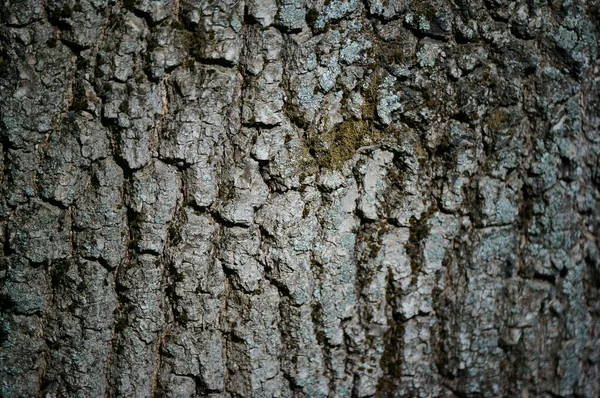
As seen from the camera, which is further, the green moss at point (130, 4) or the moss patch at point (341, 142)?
the moss patch at point (341, 142)

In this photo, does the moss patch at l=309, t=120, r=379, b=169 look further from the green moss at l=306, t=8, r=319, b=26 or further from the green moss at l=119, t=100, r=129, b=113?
the green moss at l=119, t=100, r=129, b=113

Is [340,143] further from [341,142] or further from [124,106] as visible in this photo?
[124,106]

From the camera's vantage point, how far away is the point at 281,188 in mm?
1525

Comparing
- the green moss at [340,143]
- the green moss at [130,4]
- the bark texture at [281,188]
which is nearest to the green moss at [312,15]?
the bark texture at [281,188]

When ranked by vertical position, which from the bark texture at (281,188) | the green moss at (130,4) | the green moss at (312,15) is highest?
the green moss at (312,15)

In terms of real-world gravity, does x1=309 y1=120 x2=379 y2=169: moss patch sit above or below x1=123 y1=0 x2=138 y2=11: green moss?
below

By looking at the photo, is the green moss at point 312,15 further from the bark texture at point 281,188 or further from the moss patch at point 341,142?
the moss patch at point 341,142

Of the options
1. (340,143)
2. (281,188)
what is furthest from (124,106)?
(340,143)

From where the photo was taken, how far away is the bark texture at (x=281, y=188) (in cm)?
145

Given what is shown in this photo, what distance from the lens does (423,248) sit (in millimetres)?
1632

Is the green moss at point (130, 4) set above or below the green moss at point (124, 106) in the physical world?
above

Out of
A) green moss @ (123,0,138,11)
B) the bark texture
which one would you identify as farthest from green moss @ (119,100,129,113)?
green moss @ (123,0,138,11)

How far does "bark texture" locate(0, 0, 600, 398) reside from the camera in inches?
57.2

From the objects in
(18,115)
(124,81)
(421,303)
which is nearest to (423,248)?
(421,303)
